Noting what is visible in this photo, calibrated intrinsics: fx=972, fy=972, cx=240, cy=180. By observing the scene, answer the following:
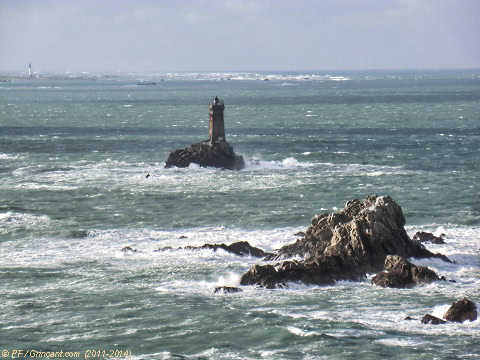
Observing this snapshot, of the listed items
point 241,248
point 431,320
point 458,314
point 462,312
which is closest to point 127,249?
point 241,248

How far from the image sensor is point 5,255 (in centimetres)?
5172

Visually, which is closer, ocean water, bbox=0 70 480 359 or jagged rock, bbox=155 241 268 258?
ocean water, bbox=0 70 480 359

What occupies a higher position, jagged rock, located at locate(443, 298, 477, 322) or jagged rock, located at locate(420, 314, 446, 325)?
jagged rock, located at locate(443, 298, 477, 322)

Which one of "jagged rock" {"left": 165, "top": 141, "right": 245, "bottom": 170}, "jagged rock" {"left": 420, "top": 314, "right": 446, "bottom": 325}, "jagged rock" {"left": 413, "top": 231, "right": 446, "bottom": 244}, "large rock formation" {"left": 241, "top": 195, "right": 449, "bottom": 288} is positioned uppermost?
"large rock formation" {"left": 241, "top": 195, "right": 449, "bottom": 288}

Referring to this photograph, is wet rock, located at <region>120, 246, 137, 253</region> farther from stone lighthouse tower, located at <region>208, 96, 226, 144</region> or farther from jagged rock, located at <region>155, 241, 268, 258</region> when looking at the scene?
stone lighthouse tower, located at <region>208, 96, 226, 144</region>

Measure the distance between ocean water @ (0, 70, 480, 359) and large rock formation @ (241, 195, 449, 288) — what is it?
1.09 metres

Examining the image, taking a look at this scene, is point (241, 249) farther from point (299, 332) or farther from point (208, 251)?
point (299, 332)

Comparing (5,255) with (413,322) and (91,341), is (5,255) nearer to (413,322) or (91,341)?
(91,341)

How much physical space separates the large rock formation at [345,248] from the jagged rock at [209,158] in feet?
131

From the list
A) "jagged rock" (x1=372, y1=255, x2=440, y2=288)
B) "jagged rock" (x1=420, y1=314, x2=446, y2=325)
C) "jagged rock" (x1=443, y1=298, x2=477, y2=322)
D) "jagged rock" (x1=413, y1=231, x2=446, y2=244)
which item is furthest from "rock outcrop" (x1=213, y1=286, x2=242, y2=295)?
"jagged rock" (x1=413, y1=231, x2=446, y2=244)

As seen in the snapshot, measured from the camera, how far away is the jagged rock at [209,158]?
90125 mm

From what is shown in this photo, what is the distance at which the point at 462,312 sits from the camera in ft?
128

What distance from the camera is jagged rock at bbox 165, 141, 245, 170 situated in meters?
90.1

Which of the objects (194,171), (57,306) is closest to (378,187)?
(194,171)
